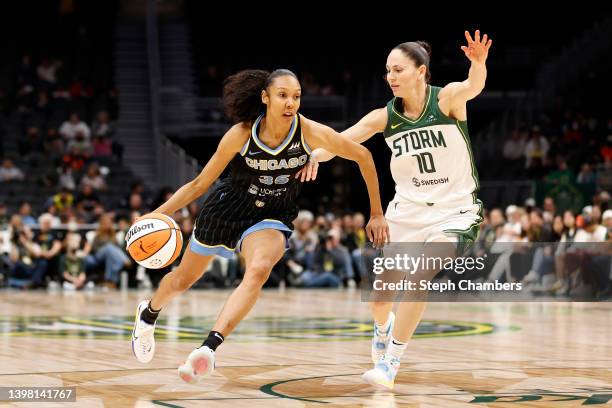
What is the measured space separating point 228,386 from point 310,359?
1526 mm

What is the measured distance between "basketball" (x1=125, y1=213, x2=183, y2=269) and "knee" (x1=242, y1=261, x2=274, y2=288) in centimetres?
50

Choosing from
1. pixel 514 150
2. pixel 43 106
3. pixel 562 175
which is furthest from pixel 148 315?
pixel 43 106

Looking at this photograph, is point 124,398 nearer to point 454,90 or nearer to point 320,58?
point 454,90

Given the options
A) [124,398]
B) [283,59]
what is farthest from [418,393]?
[283,59]

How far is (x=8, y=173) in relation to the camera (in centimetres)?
2053

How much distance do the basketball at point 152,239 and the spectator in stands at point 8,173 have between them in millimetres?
14855

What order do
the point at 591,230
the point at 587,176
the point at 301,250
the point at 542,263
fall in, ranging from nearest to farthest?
the point at 591,230 → the point at 542,263 → the point at 301,250 → the point at 587,176

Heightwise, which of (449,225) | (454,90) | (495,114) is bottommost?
(449,225)

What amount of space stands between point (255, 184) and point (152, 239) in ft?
2.20

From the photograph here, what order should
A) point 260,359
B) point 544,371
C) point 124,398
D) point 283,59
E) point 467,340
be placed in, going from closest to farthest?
point 124,398 < point 544,371 < point 260,359 < point 467,340 < point 283,59

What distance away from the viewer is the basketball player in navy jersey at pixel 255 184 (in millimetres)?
6160

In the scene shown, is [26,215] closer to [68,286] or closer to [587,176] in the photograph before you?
[68,286]

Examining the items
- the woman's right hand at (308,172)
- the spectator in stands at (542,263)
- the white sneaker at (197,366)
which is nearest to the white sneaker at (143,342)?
the white sneaker at (197,366)

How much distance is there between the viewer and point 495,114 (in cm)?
2484
